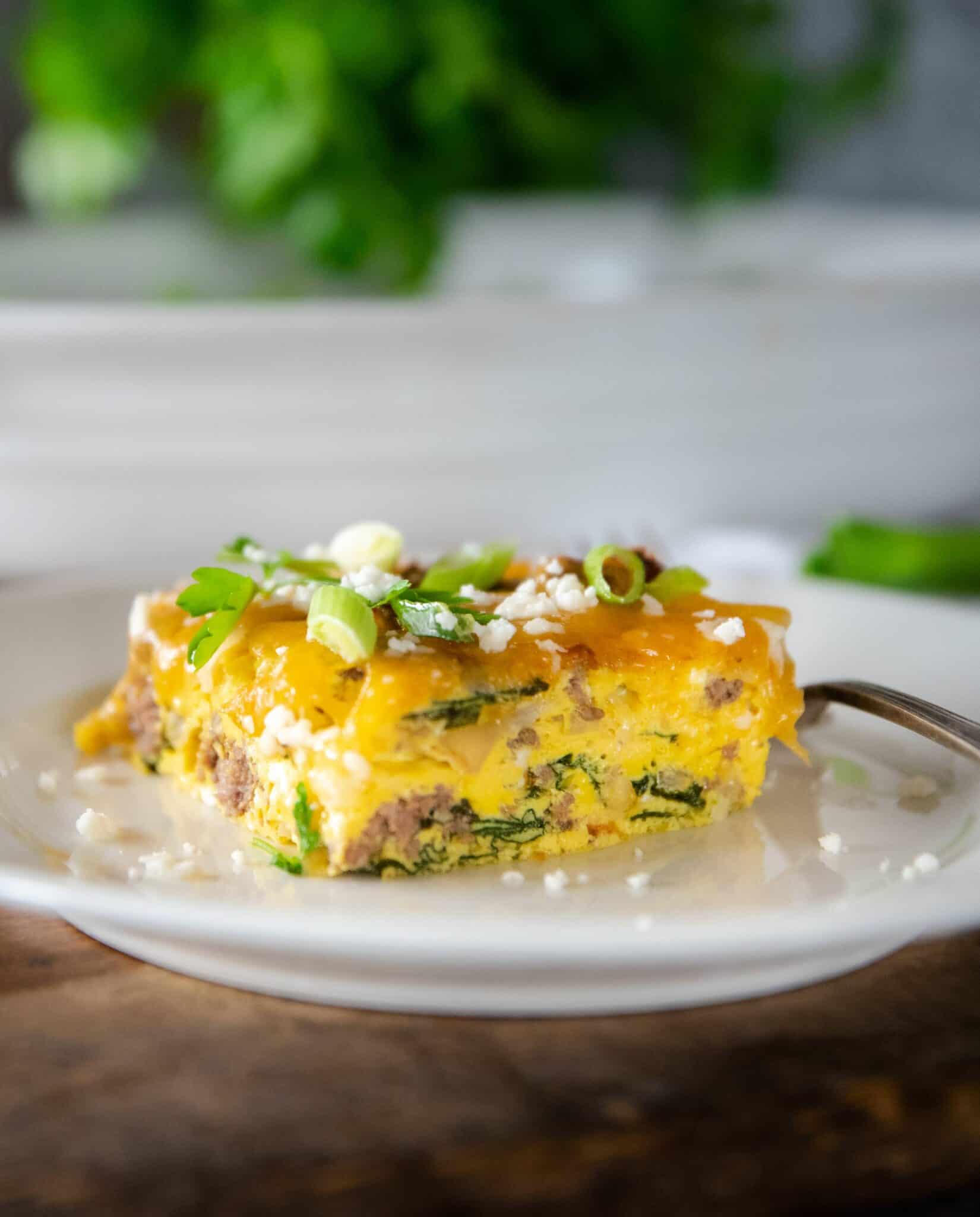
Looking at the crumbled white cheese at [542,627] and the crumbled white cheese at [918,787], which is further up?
the crumbled white cheese at [542,627]

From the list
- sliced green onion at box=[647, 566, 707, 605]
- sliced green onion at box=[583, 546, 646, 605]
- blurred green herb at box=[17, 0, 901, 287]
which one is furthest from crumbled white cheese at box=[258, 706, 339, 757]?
blurred green herb at box=[17, 0, 901, 287]

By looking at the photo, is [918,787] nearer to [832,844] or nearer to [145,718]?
[832,844]

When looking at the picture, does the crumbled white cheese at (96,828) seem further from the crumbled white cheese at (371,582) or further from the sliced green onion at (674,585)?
the sliced green onion at (674,585)

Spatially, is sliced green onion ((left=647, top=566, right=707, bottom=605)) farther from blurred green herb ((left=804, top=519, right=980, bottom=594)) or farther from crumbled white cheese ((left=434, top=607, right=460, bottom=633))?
blurred green herb ((left=804, top=519, right=980, bottom=594))

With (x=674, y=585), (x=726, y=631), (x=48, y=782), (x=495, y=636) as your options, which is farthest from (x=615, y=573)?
(x=48, y=782)

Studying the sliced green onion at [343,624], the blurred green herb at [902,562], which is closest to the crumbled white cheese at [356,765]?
the sliced green onion at [343,624]
